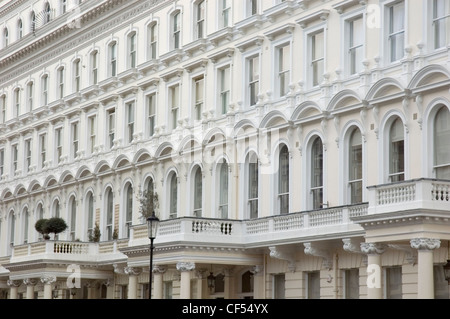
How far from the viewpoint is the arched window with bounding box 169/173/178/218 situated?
46031 millimetres

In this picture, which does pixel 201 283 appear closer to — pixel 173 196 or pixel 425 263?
pixel 173 196

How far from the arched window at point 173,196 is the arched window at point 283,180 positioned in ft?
25.2

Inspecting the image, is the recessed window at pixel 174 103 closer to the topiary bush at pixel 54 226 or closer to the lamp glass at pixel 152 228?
the topiary bush at pixel 54 226

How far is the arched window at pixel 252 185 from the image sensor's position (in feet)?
133

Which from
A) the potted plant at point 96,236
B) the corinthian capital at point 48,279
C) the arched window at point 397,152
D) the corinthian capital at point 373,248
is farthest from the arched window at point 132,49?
the corinthian capital at point 373,248

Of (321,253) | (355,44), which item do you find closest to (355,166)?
(321,253)

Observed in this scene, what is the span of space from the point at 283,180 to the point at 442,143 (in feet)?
28.7

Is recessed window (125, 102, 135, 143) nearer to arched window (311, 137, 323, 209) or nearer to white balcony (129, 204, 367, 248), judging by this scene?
white balcony (129, 204, 367, 248)

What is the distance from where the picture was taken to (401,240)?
97.5 ft

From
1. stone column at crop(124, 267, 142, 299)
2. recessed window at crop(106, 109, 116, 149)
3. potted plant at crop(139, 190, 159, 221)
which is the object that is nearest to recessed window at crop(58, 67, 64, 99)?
recessed window at crop(106, 109, 116, 149)

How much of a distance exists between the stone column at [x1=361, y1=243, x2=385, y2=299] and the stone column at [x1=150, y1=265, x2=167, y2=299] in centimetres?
1081

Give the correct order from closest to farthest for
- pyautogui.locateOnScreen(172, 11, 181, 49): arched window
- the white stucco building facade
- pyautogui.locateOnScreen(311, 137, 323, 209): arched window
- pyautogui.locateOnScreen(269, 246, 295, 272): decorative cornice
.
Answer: the white stucco building facade → pyautogui.locateOnScreen(311, 137, 323, 209): arched window → pyautogui.locateOnScreen(269, 246, 295, 272): decorative cornice → pyautogui.locateOnScreen(172, 11, 181, 49): arched window

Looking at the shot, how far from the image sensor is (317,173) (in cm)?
3744
